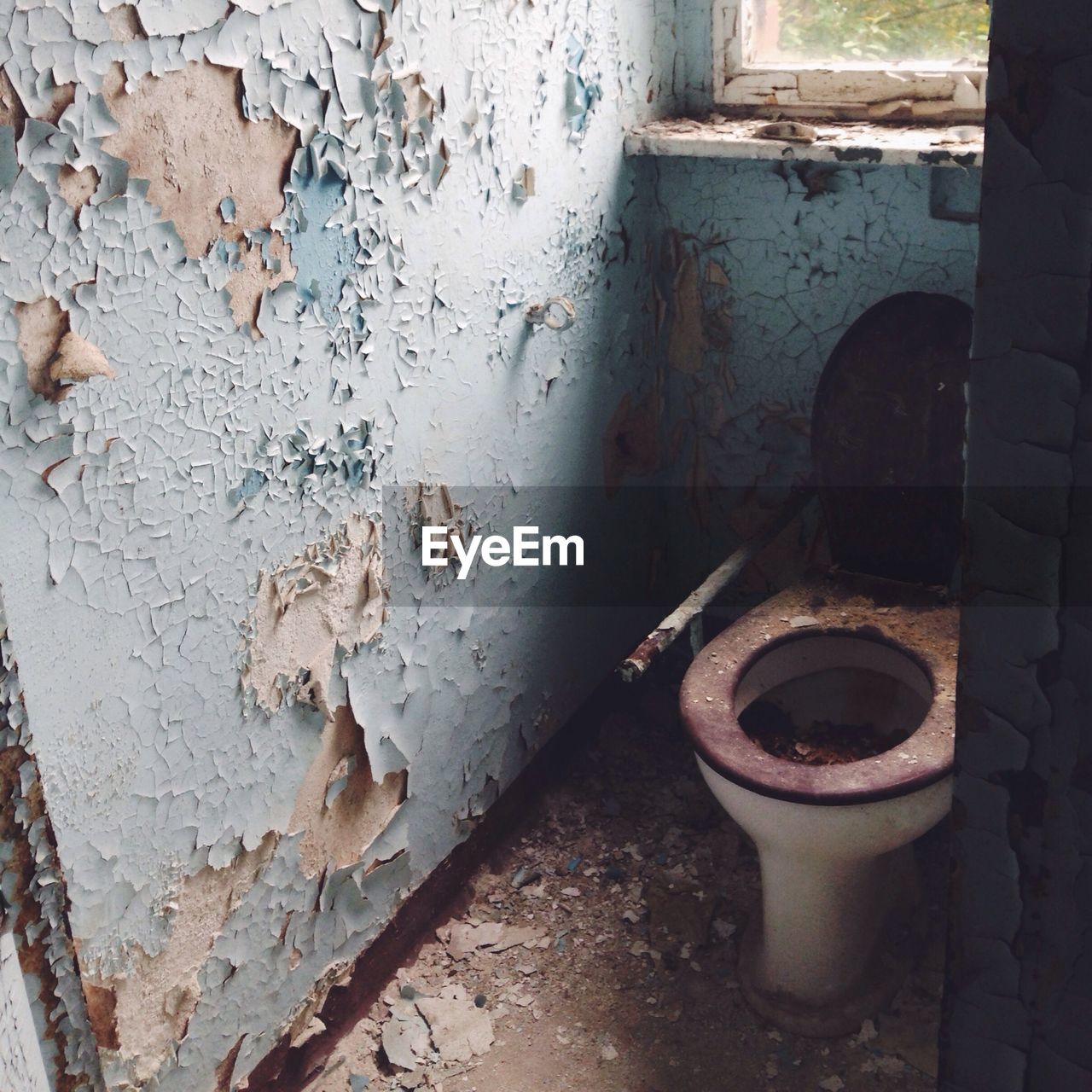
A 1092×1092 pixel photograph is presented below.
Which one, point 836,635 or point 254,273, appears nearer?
point 254,273

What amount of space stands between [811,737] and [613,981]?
43 centimetres

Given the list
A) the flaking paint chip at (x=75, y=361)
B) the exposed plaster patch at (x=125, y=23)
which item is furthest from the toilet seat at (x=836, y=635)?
the exposed plaster patch at (x=125, y=23)

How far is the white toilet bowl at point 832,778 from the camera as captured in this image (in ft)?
4.40

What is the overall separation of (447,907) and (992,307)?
4.93 ft

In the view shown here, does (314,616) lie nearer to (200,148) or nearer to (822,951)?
(200,148)

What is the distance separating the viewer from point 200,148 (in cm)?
104

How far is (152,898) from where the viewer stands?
1.17 m

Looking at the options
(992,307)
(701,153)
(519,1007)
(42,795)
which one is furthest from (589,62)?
(992,307)

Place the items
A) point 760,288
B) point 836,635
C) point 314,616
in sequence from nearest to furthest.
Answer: point 314,616
point 836,635
point 760,288

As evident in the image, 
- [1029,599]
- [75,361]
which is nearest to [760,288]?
[75,361]

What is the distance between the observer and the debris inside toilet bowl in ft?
5.16

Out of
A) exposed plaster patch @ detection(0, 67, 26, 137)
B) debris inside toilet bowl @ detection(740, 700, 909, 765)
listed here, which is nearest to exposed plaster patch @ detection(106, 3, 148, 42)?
exposed plaster patch @ detection(0, 67, 26, 137)

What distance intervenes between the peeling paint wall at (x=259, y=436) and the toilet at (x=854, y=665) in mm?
380

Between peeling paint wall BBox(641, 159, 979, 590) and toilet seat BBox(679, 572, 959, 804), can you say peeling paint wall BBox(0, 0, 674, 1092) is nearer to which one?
peeling paint wall BBox(641, 159, 979, 590)
